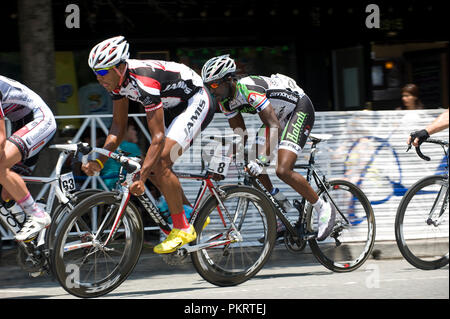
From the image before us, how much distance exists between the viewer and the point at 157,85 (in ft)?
20.1

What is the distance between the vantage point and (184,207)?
6.55 meters

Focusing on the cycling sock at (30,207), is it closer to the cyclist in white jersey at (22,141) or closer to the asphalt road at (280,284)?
the cyclist in white jersey at (22,141)

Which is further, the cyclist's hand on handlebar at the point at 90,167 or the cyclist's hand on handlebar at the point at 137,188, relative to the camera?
the cyclist's hand on handlebar at the point at 90,167

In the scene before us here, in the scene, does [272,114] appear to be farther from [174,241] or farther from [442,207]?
[442,207]

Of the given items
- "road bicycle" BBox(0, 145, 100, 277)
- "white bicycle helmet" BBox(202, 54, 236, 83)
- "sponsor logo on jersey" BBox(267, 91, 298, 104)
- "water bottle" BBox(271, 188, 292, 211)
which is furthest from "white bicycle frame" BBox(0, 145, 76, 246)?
"sponsor logo on jersey" BBox(267, 91, 298, 104)

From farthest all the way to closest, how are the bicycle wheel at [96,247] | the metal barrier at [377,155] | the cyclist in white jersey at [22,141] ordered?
1. the metal barrier at [377,155]
2. the cyclist in white jersey at [22,141]
3. the bicycle wheel at [96,247]

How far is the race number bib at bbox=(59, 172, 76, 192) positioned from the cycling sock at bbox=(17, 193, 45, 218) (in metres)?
0.30

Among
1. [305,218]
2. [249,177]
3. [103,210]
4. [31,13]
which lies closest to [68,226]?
[103,210]

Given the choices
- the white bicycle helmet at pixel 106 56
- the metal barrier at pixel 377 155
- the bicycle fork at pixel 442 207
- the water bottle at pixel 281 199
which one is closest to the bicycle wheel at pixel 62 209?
the white bicycle helmet at pixel 106 56

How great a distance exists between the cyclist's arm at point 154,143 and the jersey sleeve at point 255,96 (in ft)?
3.43

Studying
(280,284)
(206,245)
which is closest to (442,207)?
(280,284)

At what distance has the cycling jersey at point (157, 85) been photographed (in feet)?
19.8

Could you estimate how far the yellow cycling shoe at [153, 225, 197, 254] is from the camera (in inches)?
240

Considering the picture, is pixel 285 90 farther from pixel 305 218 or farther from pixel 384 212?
pixel 384 212
